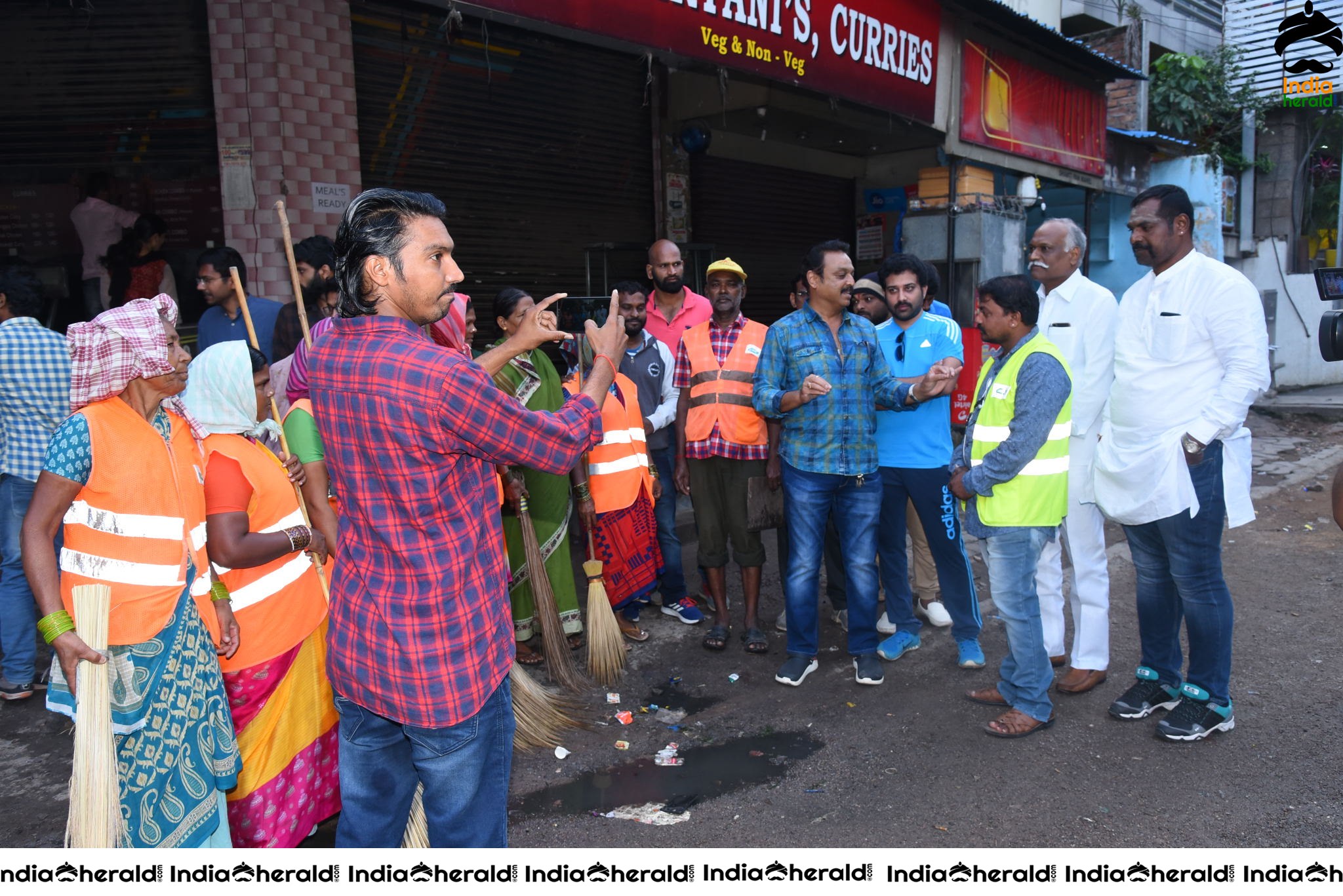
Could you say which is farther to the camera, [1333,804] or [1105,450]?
[1105,450]

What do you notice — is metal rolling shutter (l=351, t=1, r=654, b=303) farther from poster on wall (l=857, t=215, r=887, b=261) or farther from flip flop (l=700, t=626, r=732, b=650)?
poster on wall (l=857, t=215, r=887, b=261)

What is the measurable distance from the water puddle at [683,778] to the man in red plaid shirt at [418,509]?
121 centimetres

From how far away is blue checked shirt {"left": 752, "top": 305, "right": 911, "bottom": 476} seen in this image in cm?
428

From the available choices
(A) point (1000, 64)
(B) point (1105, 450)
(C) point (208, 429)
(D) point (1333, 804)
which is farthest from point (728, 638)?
(A) point (1000, 64)

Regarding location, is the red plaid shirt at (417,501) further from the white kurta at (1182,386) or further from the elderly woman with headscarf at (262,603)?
the white kurta at (1182,386)

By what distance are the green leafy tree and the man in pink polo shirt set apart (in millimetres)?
13216

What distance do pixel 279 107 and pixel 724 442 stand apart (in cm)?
357

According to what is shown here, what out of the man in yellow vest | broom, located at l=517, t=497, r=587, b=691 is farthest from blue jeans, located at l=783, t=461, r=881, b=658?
broom, located at l=517, t=497, r=587, b=691

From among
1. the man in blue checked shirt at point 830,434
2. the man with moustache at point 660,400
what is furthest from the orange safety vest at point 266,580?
the man with moustache at point 660,400

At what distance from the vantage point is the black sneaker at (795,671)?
437cm

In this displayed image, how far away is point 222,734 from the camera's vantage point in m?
2.65

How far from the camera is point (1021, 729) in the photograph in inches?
148
